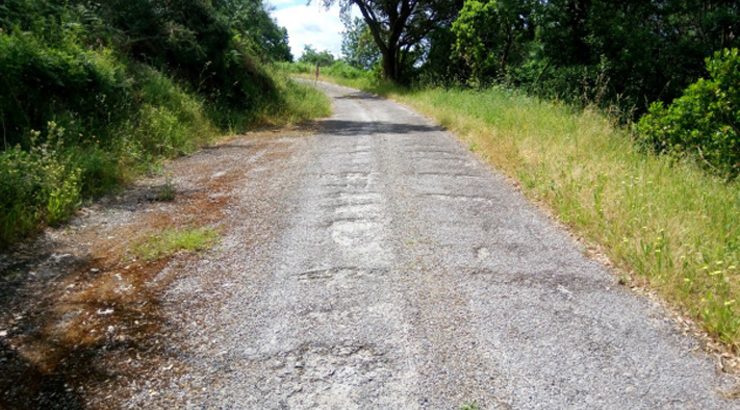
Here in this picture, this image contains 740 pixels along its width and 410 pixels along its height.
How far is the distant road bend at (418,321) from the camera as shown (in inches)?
97.4

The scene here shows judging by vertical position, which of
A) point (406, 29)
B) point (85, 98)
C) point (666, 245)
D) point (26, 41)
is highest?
point (406, 29)

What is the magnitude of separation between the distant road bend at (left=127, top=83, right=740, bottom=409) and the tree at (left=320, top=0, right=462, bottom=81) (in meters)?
25.3

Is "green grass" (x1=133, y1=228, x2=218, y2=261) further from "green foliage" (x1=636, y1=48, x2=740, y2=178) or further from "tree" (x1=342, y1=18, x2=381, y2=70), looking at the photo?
"tree" (x1=342, y1=18, x2=381, y2=70)

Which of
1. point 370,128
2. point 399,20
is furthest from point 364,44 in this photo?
point 370,128

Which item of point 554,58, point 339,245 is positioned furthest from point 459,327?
point 554,58

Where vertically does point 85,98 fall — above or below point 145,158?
above

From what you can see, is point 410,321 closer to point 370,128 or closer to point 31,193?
point 31,193

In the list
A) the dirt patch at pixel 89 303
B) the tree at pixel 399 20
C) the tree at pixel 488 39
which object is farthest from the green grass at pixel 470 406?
the tree at pixel 399 20

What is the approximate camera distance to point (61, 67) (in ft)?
23.5

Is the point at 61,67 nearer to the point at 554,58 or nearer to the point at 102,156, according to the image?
the point at 102,156

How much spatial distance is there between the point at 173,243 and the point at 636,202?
3.98 m

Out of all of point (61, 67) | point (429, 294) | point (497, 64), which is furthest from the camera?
point (497, 64)

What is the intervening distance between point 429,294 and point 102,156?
4928 mm

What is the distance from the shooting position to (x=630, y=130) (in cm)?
805
